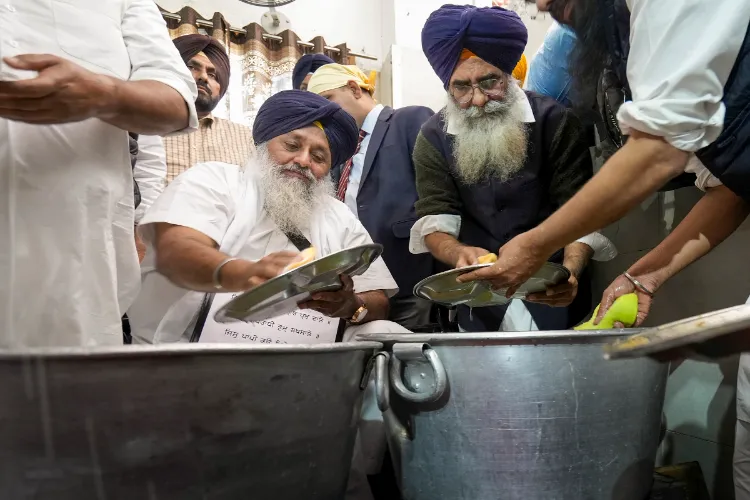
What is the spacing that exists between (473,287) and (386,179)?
0.68 metres

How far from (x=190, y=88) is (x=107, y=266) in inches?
10.9

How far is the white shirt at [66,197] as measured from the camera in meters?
0.64

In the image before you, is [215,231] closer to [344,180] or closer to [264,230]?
[264,230]

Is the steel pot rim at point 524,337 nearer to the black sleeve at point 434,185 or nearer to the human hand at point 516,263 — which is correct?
the human hand at point 516,263

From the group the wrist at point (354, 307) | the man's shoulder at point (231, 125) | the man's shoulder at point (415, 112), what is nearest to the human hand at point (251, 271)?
the wrist at point (354, 307)

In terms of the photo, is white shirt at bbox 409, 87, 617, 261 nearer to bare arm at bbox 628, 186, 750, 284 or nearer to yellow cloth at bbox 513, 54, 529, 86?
yellow cloth at bbox 513, 54, 529, 86

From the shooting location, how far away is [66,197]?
2.20ft

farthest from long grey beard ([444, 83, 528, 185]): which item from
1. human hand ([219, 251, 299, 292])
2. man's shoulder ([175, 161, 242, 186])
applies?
human hand ([219, 251, 299, 292])

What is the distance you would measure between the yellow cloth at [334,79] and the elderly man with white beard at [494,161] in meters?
0.52

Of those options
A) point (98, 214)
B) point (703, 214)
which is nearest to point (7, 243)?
point (98, 214)

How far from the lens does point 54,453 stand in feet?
1.33

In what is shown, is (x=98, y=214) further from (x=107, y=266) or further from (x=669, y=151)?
(x=669, y=151)

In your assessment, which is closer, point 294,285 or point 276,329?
point 294,285

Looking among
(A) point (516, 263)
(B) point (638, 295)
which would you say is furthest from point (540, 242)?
(B) point (638, 295)
